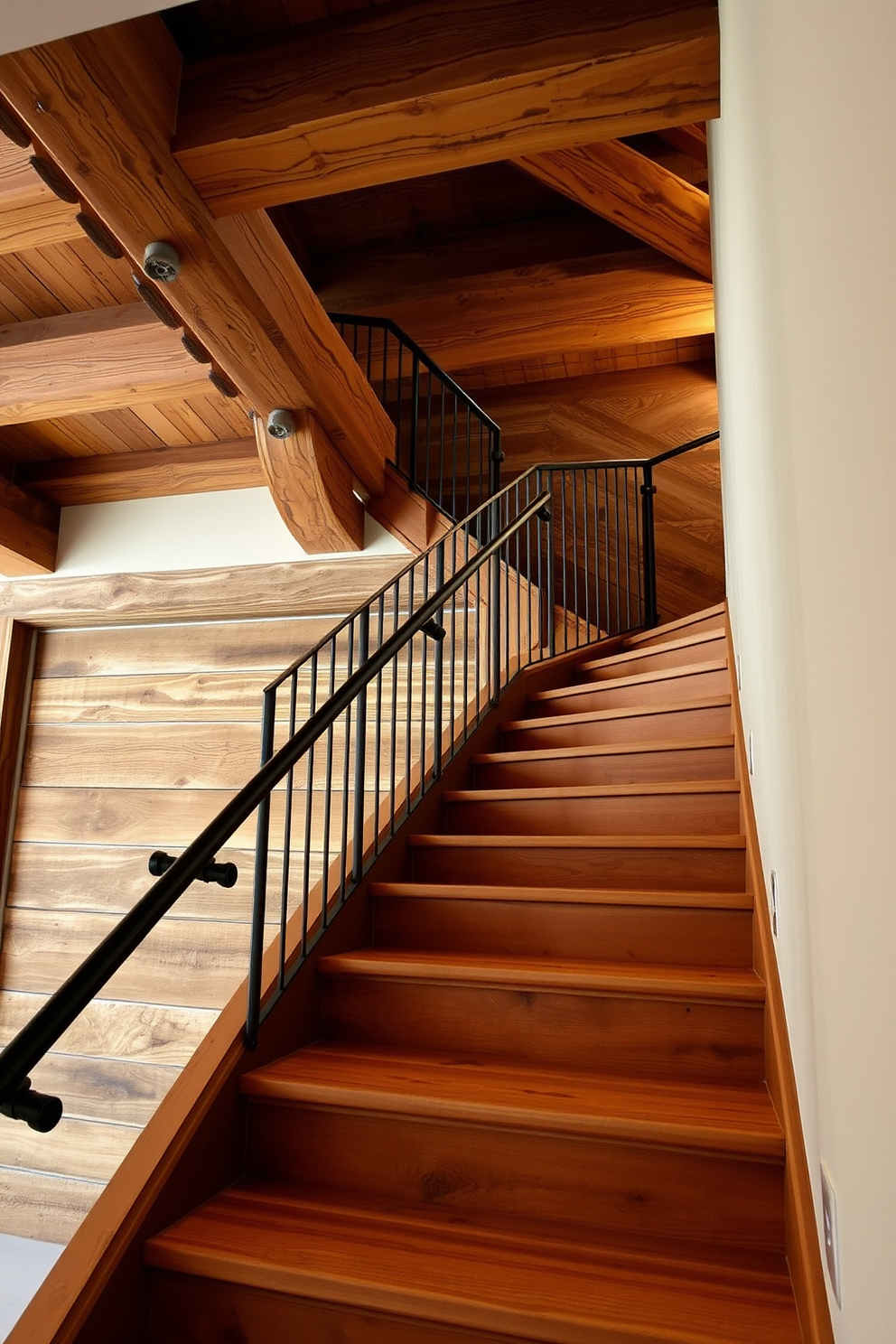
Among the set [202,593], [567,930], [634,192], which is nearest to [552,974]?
[567,930]

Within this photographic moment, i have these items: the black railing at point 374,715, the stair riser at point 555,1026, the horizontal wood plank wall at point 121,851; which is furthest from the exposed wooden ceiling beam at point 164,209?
the stair riser at point 555,1026

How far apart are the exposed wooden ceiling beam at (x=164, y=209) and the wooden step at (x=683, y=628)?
187 cm

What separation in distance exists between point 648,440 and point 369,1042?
183 inches

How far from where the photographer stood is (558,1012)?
195 centimetres

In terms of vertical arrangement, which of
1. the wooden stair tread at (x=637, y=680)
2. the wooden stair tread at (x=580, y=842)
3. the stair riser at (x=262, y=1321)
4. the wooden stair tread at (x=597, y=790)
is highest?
the wooden stair tread at (x=637, y=680)

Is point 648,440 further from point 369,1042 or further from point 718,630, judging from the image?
point 369,1042

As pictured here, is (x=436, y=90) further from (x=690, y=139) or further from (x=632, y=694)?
(x=690, y=139)

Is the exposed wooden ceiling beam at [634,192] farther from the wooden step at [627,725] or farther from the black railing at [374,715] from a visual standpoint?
the wooden step at [627,725]

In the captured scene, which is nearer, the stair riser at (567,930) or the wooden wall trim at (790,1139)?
the wooden wall trim at (790,1139)

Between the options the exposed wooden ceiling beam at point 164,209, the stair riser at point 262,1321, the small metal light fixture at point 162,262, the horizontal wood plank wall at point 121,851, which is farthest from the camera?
the horizontal wood plank wall at point 121,851

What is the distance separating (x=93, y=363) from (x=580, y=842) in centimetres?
253

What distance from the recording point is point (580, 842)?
248 centimetres

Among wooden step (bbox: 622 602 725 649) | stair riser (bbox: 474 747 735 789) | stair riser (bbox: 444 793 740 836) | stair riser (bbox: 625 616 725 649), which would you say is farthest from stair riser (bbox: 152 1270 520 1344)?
wooden step (bbox: 622 602 725 649)

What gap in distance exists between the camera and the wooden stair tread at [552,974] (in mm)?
1823
